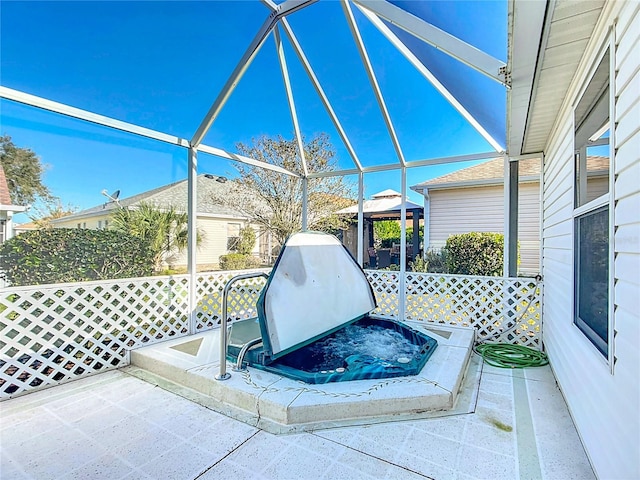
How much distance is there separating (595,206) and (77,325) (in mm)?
5306

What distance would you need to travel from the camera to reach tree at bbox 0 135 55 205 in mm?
5016

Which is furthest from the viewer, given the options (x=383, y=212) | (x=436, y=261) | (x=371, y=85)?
(x=383, y=212)

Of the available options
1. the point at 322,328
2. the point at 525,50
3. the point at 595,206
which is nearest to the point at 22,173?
the point at 322,328

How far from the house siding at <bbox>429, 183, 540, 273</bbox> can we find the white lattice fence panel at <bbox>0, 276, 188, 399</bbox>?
7.99 m

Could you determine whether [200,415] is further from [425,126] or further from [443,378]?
[425,126]

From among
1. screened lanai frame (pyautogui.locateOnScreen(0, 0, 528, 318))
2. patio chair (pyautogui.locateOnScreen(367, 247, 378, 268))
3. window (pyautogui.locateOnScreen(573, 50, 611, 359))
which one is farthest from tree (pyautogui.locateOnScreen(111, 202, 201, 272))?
patio chair (pyautogui.locateOnScreen(367, 247, 378, 268))

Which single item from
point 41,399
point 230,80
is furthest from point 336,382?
point 230,80

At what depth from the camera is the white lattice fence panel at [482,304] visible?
16.2ft

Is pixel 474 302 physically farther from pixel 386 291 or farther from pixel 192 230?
pixel 192 230

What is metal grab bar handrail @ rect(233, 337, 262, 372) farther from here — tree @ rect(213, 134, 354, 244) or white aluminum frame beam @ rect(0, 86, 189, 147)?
tree @ rect(213, 134, 354, 244)

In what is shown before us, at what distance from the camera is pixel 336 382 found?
328cm

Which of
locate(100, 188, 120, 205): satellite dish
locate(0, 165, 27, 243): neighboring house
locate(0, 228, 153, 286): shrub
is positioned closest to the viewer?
locate(0, 165, 27, 243): neighboring house

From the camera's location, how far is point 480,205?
9.56 meters

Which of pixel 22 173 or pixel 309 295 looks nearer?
pixel 309 295
